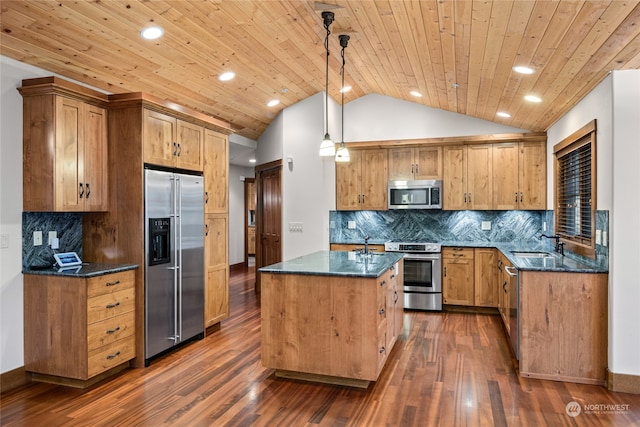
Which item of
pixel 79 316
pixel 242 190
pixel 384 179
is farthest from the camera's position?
pixel 242 190

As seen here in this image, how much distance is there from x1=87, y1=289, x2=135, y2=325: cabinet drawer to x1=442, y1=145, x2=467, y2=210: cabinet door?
Result: 4273 mm

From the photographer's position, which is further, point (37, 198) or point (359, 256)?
point (359, 256)

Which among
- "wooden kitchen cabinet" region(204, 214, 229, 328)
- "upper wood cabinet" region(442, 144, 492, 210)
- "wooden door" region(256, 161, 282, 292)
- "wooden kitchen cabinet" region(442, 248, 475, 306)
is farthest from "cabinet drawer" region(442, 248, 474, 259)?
"wooden kitchen cabinet" region(204, 214, 229, 328)

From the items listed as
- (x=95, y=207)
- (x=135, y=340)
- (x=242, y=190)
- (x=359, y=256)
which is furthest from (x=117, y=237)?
(x=242, y=190)

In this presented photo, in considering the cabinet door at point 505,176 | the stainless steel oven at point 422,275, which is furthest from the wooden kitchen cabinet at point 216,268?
the cabinet door at point 505,176

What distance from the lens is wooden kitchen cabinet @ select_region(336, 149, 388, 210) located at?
20.6ft

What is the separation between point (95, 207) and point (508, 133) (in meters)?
5.15

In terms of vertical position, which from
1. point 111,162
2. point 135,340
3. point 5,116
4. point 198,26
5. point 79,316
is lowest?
point 135,340

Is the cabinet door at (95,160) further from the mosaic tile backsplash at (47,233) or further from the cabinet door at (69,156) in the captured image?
the mosaic tile backsplash at (47,233)

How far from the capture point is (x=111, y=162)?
151 inches

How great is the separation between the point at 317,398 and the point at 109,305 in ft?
6.15

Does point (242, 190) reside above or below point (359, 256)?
above

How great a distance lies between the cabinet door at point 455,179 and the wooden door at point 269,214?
244 centimetres

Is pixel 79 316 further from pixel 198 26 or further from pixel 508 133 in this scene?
pixel 508 133
